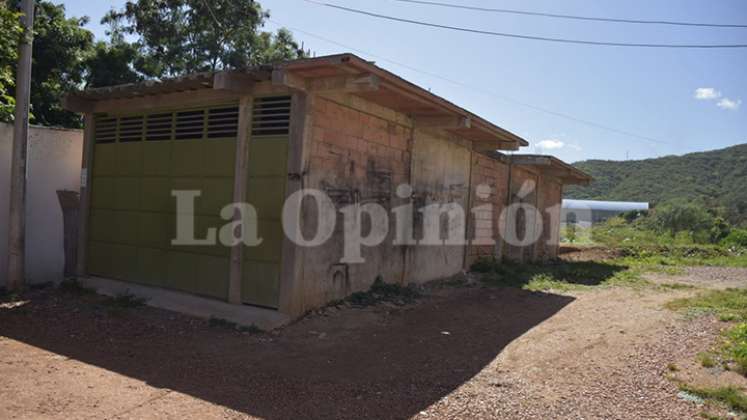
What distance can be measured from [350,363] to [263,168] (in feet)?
9.24

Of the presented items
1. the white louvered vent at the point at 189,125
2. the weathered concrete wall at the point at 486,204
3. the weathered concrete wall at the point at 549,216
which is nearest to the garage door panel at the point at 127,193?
the white louvered vent at the point at 189,125

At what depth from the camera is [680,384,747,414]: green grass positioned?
4.20 metres

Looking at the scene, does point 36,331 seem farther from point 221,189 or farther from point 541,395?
point 541,395

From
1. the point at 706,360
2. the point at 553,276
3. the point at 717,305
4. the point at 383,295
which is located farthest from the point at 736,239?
the point at 706,360

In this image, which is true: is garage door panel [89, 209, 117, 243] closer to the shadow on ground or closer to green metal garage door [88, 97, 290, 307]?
green metal garage door [88, 97, 290, 307]

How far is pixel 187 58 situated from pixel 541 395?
1643 centimetres

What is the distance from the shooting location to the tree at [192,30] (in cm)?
1722

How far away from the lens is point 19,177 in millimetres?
7715

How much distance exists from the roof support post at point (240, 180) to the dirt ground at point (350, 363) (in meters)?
0.64

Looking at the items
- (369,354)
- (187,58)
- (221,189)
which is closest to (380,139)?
(221,189)

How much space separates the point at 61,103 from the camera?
28.1 feet

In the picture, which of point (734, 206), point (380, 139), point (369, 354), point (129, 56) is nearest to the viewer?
point (369, 354)

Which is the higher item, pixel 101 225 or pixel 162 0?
pixel 162 0

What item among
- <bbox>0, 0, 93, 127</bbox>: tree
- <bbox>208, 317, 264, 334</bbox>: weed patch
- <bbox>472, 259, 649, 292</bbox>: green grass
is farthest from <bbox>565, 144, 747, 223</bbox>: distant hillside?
<bbox>208, 317, 264, 334</bbox>: weed patch
